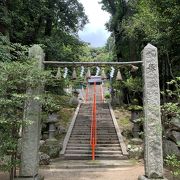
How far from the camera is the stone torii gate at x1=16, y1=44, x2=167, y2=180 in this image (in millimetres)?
7812

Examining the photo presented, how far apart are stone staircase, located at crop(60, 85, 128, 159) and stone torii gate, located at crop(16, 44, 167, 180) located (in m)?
5.22

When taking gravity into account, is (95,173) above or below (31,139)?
below

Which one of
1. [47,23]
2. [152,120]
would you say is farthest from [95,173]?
[47,23]

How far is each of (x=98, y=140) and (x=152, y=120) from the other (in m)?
7.23

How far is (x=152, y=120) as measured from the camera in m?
8.21

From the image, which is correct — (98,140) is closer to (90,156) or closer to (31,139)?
(90,156)

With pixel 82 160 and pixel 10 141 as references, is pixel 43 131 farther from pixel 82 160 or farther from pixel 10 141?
pixel 10 141

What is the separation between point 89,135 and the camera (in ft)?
51.7

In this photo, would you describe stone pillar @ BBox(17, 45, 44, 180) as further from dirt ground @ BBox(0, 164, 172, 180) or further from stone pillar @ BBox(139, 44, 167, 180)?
stone pillar @ BBox(139, 44, 167, 180)

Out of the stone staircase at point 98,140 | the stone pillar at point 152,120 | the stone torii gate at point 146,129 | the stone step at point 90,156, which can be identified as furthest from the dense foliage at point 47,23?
the stone pillar at point 152,120

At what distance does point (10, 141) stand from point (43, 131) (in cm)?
882

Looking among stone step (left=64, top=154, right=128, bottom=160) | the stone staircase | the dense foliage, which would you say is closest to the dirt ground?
stone step (left=64, top=154, right=128, bottom=160)

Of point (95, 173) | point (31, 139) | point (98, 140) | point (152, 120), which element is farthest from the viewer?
point (98, 140)

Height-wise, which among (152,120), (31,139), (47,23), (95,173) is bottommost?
(95,173)
